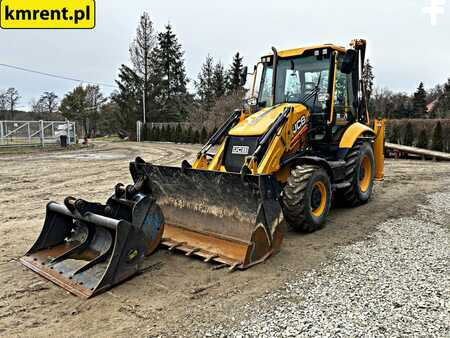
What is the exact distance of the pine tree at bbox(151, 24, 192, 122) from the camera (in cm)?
3831

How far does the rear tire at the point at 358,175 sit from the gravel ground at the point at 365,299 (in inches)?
66.0

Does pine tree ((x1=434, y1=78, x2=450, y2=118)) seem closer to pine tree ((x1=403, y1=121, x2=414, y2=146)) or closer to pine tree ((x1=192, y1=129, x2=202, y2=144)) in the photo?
pine tree ((x1=403, y1=121, x2=414, y2=146))

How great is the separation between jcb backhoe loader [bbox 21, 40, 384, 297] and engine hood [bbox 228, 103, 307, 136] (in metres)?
0.02

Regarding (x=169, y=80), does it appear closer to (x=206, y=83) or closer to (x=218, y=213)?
(x=206, y=83)

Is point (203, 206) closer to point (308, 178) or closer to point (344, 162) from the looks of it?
point (308, 178)

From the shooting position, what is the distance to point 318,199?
531cm

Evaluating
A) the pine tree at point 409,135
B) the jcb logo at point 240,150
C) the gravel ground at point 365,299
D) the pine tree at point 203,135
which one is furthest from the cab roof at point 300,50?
the pine tree at point 203,135

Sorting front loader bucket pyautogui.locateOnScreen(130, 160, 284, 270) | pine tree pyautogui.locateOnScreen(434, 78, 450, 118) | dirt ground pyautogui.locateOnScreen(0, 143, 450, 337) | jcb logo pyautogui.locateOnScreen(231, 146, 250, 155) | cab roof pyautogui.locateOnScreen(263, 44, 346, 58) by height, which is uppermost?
pine tree pyautogui.locateOnScreen(434, 78, 450, 118)

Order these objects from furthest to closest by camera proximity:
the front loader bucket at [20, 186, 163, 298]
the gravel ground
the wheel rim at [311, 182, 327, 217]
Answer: the wheel rim at [311, 182, 327, 217], the front loader bucket at [20, 186, 163, 298], the gravel ground

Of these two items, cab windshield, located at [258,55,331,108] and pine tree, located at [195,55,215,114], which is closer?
cab windshield, located at [258,55,331,108]

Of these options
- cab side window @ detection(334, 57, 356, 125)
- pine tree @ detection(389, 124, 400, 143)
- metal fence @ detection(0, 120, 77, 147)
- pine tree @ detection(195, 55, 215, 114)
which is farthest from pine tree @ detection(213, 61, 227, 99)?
cab side window @ detection(334, 57, 356, 125)

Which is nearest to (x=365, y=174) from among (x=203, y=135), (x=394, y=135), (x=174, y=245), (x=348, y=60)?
(x=348, y=60)

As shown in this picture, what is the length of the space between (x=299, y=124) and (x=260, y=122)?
2.10 feet

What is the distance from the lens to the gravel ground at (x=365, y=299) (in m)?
2.95
